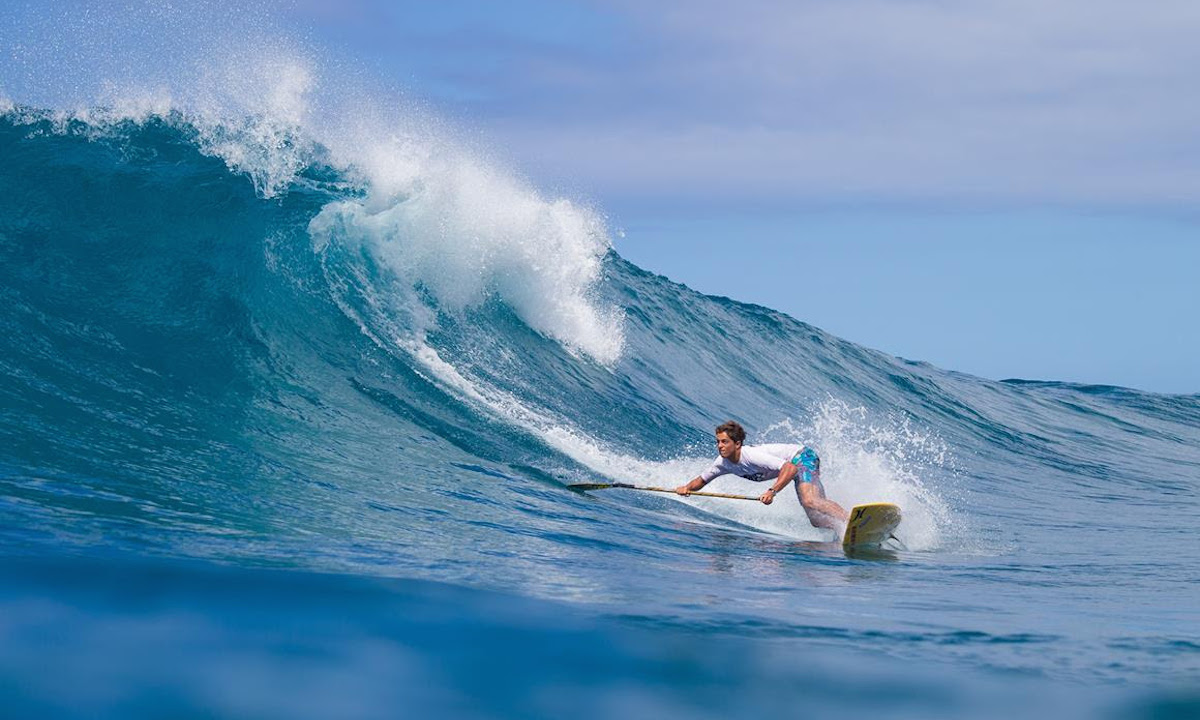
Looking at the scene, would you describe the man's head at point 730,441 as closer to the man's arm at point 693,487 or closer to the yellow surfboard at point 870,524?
the man's arm at point 693,487

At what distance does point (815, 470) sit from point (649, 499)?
1.39 metres

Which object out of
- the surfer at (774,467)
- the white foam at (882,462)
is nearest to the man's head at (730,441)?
the surfer at (774,467)

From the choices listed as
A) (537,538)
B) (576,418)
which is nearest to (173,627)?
(537,538)

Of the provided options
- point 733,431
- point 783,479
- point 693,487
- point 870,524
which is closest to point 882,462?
point 733,431

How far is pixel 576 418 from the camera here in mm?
11422

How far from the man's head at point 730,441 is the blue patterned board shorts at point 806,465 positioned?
460mm

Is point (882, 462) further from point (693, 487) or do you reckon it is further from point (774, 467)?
point (693, 487)

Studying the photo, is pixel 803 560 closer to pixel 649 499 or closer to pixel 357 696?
pixel 649 499

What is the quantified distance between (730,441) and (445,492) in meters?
2.55

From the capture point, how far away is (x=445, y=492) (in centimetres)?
736

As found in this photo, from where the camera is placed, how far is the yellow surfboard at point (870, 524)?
7754 millimetres

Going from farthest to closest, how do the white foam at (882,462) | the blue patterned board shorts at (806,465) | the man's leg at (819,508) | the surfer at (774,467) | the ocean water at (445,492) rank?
the white foam at (882,462), the blue patterned board shorts at (806,465), the surfer at (774,467), the man's leg at (819,508), the ocean water at (445,492)

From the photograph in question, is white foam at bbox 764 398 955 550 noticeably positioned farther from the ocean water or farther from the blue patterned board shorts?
the blue patterned board shorts

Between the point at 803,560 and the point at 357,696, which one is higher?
the point at 803,560
